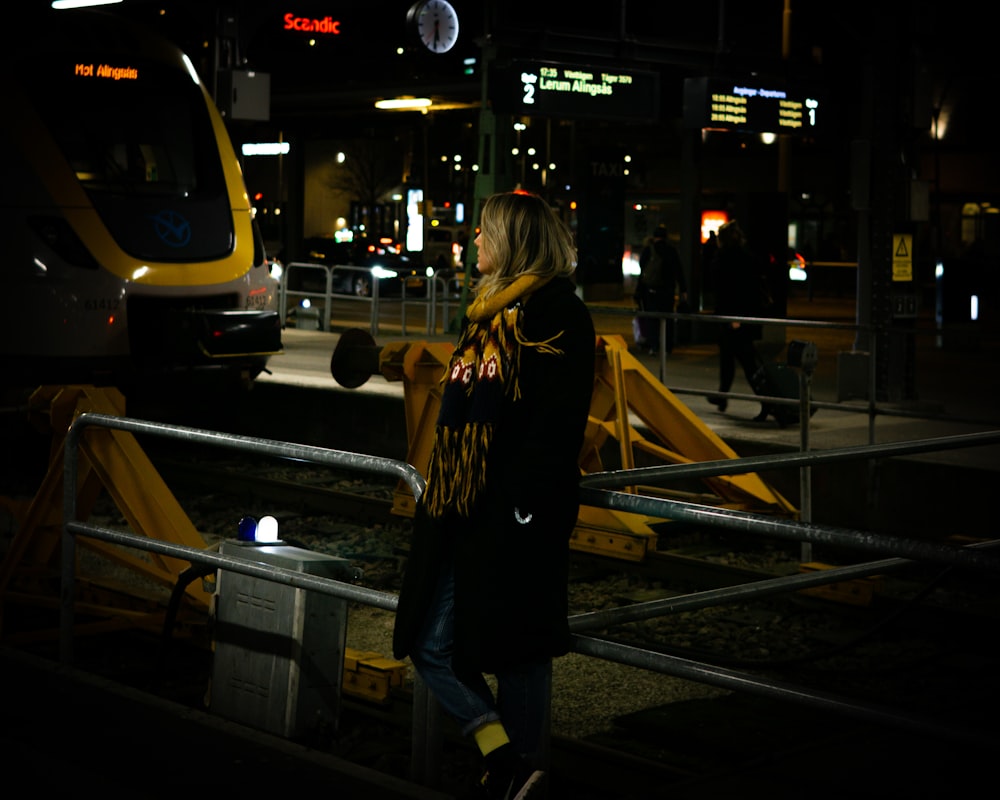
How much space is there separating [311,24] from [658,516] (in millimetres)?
18855

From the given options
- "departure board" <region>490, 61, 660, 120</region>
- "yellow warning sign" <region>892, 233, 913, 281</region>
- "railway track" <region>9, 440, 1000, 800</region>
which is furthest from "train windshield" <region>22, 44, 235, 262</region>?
"yellow warning sign" <region>892, 233, 913, 281</region>

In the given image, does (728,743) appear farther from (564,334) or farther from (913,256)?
(913,256)

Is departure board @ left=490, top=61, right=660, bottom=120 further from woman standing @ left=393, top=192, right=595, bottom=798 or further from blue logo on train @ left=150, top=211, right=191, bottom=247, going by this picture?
woman standing @ left=393, top=192, right=595, bottom=798

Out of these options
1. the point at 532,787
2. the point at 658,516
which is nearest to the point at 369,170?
the point at 658,516

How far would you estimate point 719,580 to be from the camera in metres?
9.05

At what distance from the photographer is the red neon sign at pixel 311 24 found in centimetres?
2177

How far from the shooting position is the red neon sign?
2177cm

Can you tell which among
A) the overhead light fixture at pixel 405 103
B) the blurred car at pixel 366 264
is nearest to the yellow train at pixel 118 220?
the overhead light fixture at pixel 405 103

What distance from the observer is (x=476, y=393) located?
4.11m

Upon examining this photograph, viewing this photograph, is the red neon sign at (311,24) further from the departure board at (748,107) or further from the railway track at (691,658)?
the railway track at (691,658)

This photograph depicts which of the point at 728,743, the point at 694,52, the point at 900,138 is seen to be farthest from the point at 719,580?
the point at 694,52

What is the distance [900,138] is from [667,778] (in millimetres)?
9665

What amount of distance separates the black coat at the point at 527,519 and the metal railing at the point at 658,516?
26cm

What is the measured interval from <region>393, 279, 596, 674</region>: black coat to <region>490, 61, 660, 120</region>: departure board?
44.7 feet
